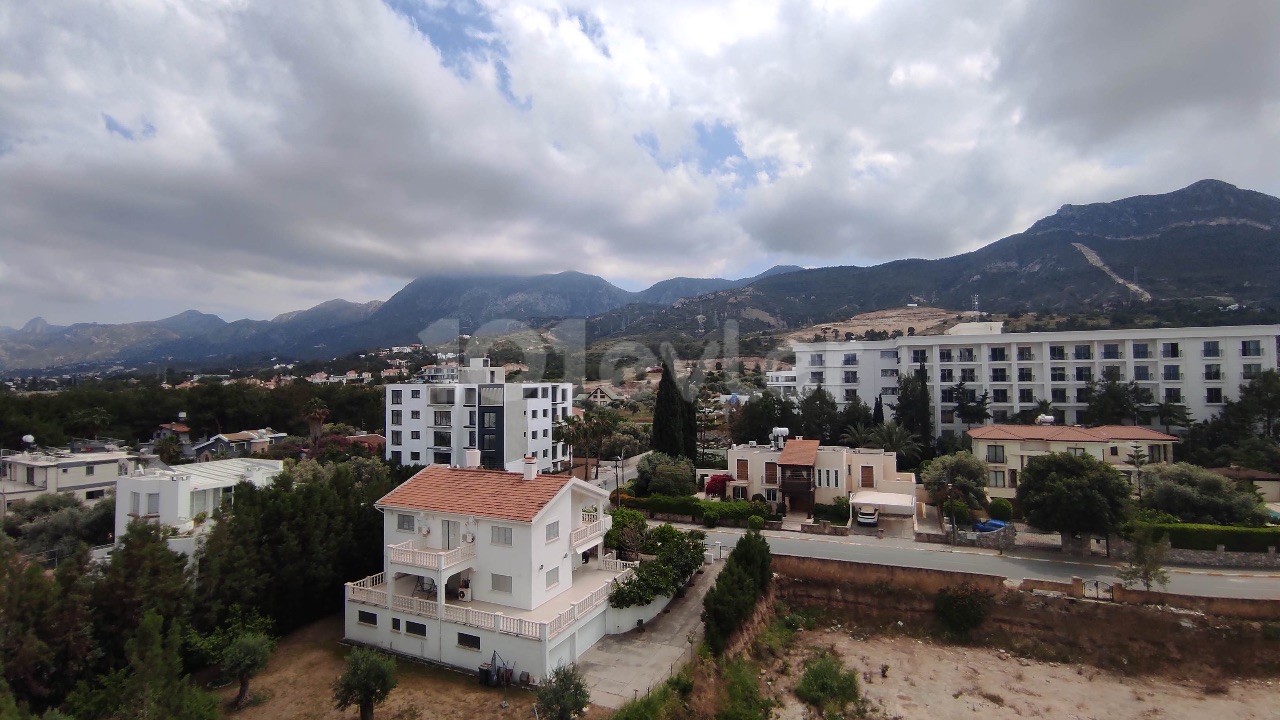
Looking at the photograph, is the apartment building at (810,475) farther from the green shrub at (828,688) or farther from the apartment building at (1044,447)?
the green shrub at (828,688)

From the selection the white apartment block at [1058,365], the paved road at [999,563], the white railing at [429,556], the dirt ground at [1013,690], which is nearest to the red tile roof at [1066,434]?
the paved road at [999,563]

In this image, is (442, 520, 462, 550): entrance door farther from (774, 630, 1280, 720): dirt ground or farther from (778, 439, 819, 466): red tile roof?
(778, 439, 819, 466): red tile roof

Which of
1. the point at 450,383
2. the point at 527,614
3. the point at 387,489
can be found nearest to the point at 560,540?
the point at 527,614

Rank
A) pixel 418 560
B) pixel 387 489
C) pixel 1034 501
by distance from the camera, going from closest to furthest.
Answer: pixel 418 560
pixel 387 489
pixel 1034 501

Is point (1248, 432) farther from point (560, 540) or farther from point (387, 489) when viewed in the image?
point (387, 489)

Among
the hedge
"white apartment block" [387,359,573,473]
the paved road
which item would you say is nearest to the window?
the paved road
